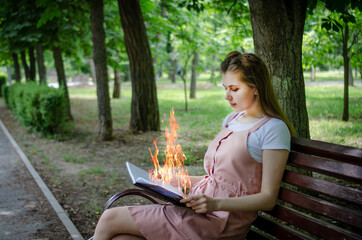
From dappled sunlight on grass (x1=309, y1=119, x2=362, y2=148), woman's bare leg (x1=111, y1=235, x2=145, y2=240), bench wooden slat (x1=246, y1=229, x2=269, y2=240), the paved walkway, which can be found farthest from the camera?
dappled sunlight on grass (x1=309, y1=119, x2=362, y2=148)

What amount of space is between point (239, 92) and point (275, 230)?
0.96 meters

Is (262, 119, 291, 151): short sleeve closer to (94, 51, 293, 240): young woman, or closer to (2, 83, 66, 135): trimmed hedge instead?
(94, 51, 293, 240): young woman

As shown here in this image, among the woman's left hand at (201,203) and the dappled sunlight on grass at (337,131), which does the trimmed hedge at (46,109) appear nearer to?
the dappled sunlight on grass at (337,131)

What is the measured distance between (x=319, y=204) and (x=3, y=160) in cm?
799

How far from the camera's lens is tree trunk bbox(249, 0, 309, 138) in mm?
3877

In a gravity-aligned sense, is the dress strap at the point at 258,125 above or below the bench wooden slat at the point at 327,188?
above

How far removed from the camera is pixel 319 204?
7.00ft

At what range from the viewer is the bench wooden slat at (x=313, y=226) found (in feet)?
6.44

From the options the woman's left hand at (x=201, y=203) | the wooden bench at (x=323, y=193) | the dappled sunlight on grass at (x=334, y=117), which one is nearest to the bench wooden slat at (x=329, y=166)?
the wooden bench at (x=323, y=193)

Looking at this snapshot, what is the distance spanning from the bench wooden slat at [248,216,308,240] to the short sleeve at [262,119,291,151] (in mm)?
540

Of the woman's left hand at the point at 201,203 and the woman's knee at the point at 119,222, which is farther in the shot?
the woman's knee at the point at 119,222

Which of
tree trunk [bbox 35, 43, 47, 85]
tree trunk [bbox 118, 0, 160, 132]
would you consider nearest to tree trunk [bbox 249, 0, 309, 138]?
tree trunk [bbox 118, 0, 160, 132]

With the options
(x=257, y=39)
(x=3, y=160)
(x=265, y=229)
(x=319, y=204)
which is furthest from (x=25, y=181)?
(x=319, y=204)

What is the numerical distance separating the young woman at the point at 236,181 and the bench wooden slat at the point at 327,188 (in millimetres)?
161
